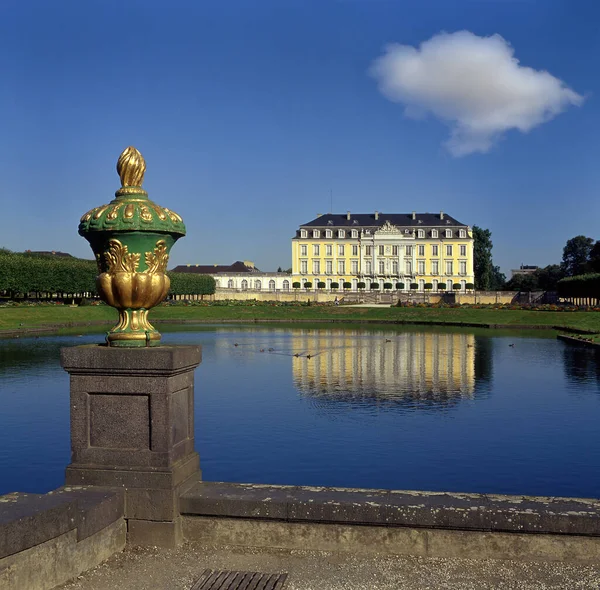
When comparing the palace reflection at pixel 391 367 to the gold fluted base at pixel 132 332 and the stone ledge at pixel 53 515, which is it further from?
the stone ledge at pixel 53 515

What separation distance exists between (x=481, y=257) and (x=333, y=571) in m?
112

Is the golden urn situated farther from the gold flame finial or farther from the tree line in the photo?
the tree line

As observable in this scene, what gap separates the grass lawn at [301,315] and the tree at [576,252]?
60654mm

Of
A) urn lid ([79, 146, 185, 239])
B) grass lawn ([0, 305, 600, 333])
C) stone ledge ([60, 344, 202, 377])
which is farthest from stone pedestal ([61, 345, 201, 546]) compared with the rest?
grass lawn ([0, 305, 600, 333])

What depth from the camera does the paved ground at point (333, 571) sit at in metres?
4.88

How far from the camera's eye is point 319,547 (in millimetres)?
5551

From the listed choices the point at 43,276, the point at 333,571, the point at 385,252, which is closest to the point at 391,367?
the point at 333,571

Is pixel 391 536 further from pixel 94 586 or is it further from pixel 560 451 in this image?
pixel 560 451

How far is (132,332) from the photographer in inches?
240

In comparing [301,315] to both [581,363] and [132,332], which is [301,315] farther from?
[132,332]

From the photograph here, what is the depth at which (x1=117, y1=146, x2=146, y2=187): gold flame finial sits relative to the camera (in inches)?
247

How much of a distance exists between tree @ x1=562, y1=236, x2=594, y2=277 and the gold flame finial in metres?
118

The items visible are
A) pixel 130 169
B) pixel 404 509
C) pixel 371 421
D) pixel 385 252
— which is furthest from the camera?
pixel 385 252

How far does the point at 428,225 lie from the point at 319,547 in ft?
342
